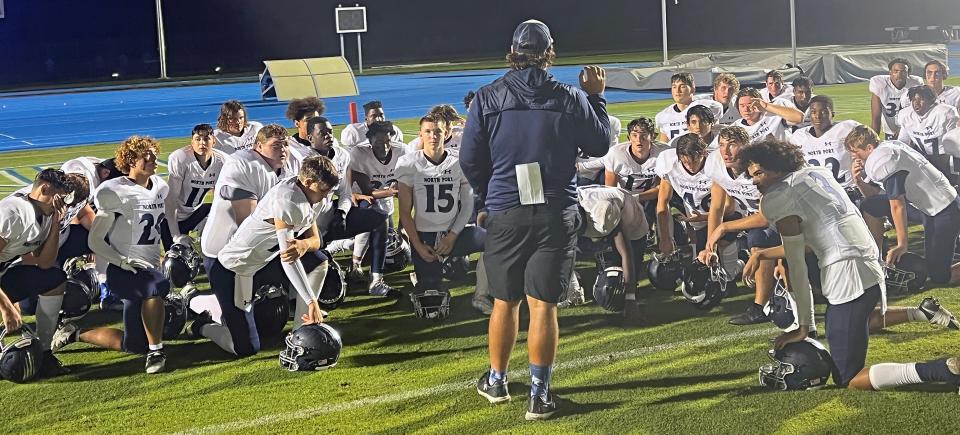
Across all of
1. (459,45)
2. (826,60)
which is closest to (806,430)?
(826,60)

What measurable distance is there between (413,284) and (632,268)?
6.67 ft

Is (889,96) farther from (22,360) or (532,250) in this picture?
(22,360)

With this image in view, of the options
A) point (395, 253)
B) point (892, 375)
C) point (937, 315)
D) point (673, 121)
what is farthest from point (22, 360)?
point (673, 121)

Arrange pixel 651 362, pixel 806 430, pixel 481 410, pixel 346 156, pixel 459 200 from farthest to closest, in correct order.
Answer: pixel 346 156, pixel 459 200, pixel 651 362, pixel 481 410, pixel 806 430

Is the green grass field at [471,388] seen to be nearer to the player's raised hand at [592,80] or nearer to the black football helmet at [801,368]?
the black football helmet at [801,368]

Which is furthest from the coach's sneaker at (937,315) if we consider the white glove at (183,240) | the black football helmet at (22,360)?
the black football helmet at (22,360)

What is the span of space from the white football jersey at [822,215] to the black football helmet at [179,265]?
167 inches

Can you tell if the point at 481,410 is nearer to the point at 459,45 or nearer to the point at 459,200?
the point at 459,200

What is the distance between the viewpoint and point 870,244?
18.1 feet

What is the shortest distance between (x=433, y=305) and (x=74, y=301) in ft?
7.98

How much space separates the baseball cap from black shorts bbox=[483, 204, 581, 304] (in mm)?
780

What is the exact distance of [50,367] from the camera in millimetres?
6363

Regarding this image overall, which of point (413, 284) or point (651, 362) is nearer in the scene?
point (651, 362)

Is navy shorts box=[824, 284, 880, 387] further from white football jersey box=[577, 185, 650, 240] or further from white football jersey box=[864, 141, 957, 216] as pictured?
white football jersey box=[864, 141, 957, 216]
